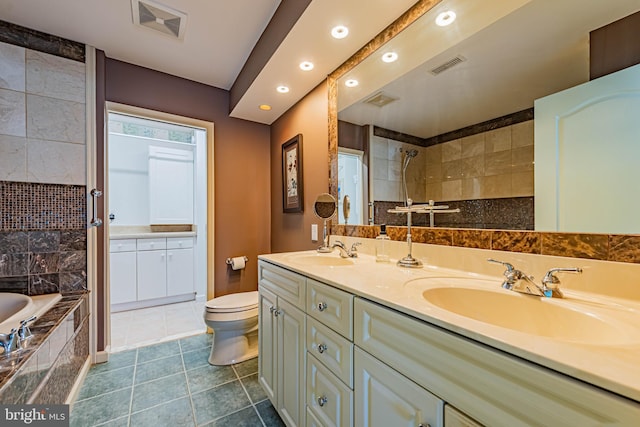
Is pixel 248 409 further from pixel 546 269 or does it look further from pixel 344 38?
pixel 344 38

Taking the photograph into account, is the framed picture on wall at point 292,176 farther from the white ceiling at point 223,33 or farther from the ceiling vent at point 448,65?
the ceiling vent at point 448,65

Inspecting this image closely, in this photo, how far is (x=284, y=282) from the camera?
4.33 ft

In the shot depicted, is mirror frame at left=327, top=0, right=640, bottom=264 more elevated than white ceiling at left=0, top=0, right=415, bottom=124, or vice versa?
white ceiling at left=0, top=0, right=415, bottom=124

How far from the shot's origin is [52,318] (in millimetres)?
1435

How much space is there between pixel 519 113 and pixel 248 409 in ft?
6.40

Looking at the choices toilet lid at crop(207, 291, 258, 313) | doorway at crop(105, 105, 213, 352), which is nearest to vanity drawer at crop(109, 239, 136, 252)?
doorway at crop(105, 105, 213, 352)

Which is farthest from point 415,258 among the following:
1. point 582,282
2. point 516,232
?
point 582,282

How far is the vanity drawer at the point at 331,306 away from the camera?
89 centimetres

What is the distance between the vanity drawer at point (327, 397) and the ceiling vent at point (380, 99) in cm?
138

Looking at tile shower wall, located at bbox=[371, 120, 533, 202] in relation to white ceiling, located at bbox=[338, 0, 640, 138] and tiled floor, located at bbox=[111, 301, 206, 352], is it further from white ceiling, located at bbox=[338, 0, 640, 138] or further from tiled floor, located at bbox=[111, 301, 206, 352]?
tiled floor, located at bbox=[111, 301, 206, 352]

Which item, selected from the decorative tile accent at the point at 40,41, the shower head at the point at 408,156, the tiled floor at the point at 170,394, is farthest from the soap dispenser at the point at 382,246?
the decorative tile accent at the point at 40,41

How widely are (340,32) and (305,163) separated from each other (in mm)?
994

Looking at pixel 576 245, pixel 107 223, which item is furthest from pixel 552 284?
pixel 107 223

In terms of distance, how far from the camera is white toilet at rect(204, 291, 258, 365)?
75.6 inches
